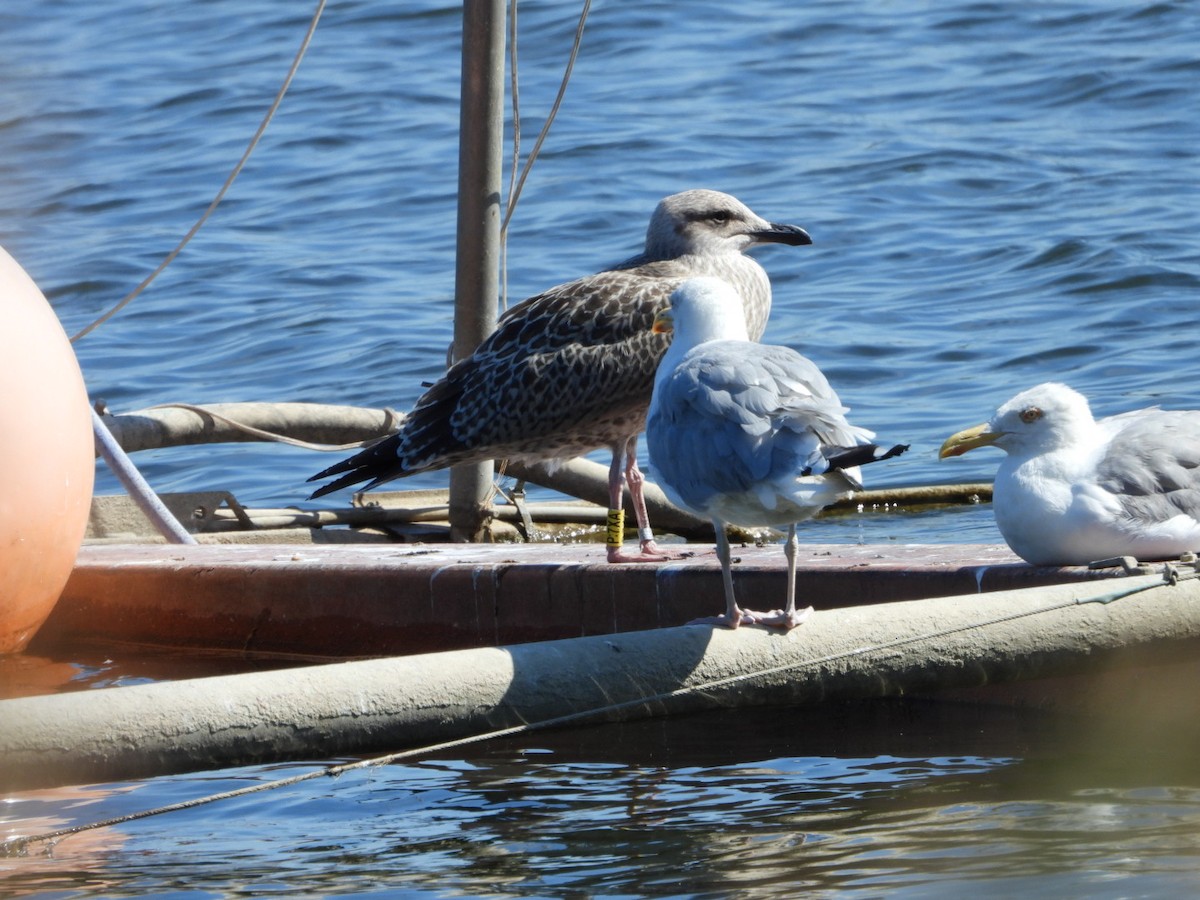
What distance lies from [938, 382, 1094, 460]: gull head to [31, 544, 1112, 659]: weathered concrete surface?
341 mm

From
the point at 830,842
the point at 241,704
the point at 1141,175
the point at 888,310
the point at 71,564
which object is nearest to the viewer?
the point at 241,704

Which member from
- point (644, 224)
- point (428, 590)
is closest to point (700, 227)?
point (428, 590)

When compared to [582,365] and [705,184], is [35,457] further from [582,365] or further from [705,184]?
[705,184]

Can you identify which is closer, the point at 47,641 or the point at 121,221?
the point at 47,641

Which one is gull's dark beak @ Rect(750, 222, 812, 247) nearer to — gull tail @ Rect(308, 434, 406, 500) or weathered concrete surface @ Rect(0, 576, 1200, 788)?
gull tail @ Rect(308, 434, 406, 500)

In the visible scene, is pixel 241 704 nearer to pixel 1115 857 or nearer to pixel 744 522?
pixel 744 522

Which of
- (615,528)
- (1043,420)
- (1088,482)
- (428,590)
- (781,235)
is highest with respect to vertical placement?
(781,235)

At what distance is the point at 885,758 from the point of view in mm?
4703

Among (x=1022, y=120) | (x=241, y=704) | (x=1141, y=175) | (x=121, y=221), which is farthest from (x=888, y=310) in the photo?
(x=241, y=704)

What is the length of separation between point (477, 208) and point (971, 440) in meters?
3.36

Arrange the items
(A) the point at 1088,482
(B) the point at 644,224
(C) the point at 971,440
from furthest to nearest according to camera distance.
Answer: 1. (B) the point at 644,224
2. (C) the point at 971,440
3. (A) the point at 1088,482

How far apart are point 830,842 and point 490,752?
1.30 metres

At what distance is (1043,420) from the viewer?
4.91 meters

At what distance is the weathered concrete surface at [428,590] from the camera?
17.2 feet
